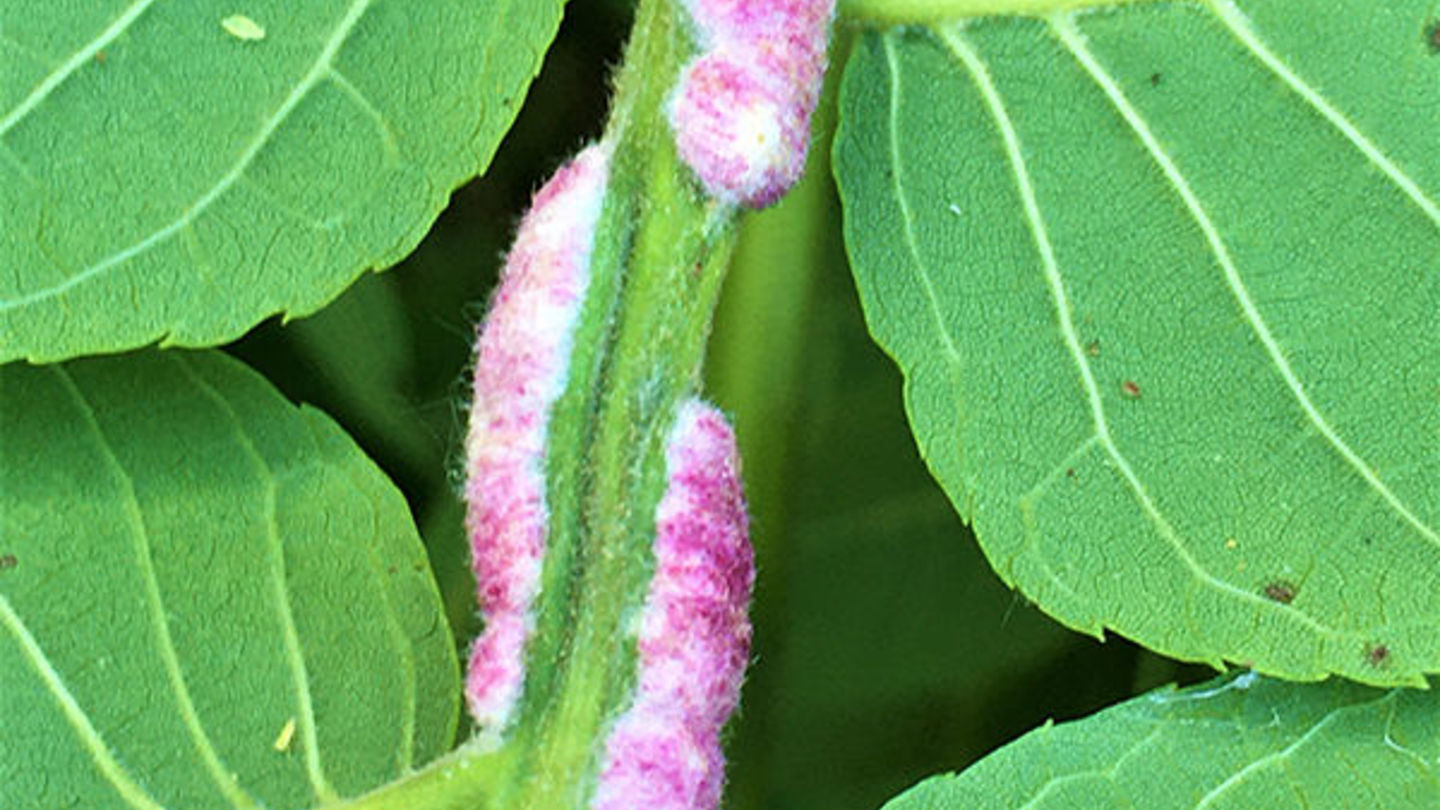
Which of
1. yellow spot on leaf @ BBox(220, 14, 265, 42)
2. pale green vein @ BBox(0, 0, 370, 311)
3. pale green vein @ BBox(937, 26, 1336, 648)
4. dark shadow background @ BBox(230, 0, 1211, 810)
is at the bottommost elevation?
dark shadow background @ BBox(230, 0, 1211, 810)

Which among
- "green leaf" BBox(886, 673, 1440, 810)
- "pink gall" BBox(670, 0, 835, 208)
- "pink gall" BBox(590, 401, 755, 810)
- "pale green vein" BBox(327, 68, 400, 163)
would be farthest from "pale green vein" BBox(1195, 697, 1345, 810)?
"pale green vein" BBox(327, 68, 400, 163)

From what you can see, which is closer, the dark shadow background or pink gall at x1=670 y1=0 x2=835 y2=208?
pink gall at x1=670 y1=0 x2=835 y2=208

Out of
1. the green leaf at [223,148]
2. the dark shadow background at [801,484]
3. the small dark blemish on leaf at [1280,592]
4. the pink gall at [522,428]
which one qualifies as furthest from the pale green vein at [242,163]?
the small dark blemish on leaf at [1280,592]

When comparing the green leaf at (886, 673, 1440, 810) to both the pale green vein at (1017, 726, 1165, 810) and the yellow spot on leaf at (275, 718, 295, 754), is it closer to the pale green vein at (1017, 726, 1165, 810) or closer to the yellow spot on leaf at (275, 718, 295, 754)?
the pale green vein at (1017, 726, 1165, 810)

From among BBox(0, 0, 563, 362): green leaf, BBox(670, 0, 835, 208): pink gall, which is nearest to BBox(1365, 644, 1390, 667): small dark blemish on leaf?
BBox(670, 0, 835, 208): pink gall

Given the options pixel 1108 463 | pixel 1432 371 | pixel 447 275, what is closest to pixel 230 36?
pixel 447 275

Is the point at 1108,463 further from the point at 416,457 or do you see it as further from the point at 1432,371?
the point at 416,457

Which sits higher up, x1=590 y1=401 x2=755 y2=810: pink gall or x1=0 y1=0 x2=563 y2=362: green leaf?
x1=0 y1=0 x2=563 y2=362: green leaf
